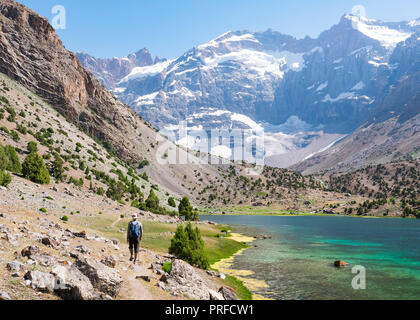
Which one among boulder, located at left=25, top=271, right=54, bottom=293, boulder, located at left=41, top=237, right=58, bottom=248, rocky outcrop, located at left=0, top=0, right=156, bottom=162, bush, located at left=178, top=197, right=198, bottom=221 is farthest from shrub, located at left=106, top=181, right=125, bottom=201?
boulder, located at left=25, top=271, right=54, bottom=293

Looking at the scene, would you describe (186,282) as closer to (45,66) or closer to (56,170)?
(56,170)

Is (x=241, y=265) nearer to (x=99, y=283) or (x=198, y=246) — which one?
(x=198, y=246)

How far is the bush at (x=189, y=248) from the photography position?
36531mm

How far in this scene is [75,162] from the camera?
335ft

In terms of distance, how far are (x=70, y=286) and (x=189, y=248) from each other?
2177 cm

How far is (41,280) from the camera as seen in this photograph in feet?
52.0

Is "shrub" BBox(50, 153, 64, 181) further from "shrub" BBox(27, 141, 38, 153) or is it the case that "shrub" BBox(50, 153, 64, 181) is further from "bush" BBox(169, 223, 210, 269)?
"bush" BBox(169, 223, 210, 269)

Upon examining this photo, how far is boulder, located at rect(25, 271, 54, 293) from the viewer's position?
15.6 meters

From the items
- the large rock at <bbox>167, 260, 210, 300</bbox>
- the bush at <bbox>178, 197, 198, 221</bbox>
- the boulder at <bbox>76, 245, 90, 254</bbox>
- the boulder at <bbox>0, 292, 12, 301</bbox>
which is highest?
the boulder at <bbox>0, 292, 12, 301</bbox>

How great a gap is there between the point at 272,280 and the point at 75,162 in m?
81.0

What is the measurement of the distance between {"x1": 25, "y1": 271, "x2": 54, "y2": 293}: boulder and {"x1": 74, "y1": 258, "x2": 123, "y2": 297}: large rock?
239cm

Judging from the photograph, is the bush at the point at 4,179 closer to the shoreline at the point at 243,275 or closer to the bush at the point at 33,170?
the bush at the point at 33,170

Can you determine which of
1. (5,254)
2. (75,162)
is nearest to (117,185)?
(75,162)

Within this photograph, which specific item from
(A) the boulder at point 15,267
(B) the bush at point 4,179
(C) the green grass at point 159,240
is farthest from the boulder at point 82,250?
(B) the bush at point 4,179
